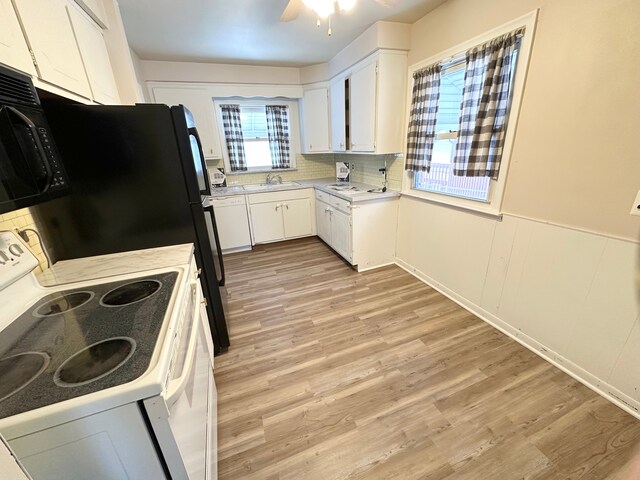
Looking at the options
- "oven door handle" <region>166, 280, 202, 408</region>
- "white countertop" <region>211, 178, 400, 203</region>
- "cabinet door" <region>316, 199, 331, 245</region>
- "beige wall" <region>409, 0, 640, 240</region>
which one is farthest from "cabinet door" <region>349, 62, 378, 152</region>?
"oven door handle" <region>166, 280, 202, 408</region>

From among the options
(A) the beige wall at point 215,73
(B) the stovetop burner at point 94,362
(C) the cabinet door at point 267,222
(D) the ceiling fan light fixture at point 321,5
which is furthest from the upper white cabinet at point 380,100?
(B) the stovetop burner at point 94,362

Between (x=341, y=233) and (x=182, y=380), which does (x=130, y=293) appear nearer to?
(x=182, y=380)

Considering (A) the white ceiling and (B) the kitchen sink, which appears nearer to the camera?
(A) the white ceiling

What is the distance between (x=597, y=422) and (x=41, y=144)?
2.90 metres

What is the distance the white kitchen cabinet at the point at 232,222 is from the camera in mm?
3629

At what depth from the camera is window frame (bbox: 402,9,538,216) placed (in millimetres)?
1646

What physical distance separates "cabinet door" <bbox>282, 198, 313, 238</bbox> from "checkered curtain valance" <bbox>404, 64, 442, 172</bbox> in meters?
1.82

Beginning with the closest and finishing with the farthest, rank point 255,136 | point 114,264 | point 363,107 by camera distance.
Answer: point 114,264, point 363,107, point 255,136

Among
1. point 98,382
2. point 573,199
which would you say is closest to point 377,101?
point 573,199

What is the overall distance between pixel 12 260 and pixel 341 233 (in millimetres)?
2699

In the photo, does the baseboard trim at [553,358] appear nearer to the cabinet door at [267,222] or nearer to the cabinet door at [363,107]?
the cabinet door at [363,107]

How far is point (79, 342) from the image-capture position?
2.69ft

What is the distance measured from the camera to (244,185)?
4.21 m

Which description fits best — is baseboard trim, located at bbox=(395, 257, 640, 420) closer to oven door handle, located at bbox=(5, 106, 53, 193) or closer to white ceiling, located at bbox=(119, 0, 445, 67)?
white ceiling, located at bbox=(119, 0, 445, 67)
